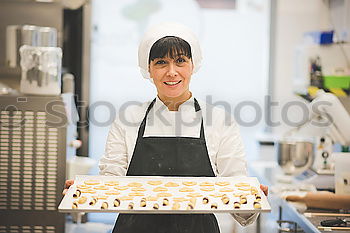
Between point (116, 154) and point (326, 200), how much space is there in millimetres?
1030

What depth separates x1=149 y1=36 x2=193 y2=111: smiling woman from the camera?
90.4 inches

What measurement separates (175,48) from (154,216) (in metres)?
0.64

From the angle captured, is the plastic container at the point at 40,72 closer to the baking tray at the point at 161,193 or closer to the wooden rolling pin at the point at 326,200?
the baking tray at the point at 161,193

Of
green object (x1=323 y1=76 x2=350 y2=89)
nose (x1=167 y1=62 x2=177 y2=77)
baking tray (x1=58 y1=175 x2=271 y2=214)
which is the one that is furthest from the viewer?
green object (x1=323 y1=76 x2=350 y2=89)

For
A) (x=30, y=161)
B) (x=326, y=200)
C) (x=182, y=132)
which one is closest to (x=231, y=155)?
(x=182, y=132)

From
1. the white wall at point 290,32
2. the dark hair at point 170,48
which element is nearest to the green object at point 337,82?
the white wall at point 290,32

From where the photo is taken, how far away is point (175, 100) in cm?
243

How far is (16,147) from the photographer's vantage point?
130 inches

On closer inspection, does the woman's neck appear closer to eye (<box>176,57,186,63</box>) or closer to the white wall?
eye (<box>176,57,186,63</box>)

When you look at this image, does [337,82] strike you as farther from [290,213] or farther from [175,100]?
[175,100]

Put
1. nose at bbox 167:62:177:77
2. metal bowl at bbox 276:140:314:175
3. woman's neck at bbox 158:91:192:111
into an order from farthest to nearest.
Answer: metal bowl at bbox 276:140:314:175 < woman's neck at bbox 158:91:192:111 < nose at bbox 167:62:177:77

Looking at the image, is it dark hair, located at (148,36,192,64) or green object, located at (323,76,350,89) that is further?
green object, located at (323,76,350,89)

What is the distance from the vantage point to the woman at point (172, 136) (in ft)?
7.59

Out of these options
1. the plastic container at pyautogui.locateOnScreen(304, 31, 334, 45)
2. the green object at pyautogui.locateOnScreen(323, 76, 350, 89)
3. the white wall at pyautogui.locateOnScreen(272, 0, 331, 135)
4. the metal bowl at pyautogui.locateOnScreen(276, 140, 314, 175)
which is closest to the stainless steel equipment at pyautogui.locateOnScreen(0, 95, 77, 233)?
the metal bowl at pyautogui.locateOnScreen(276, 140, 314, 175)
